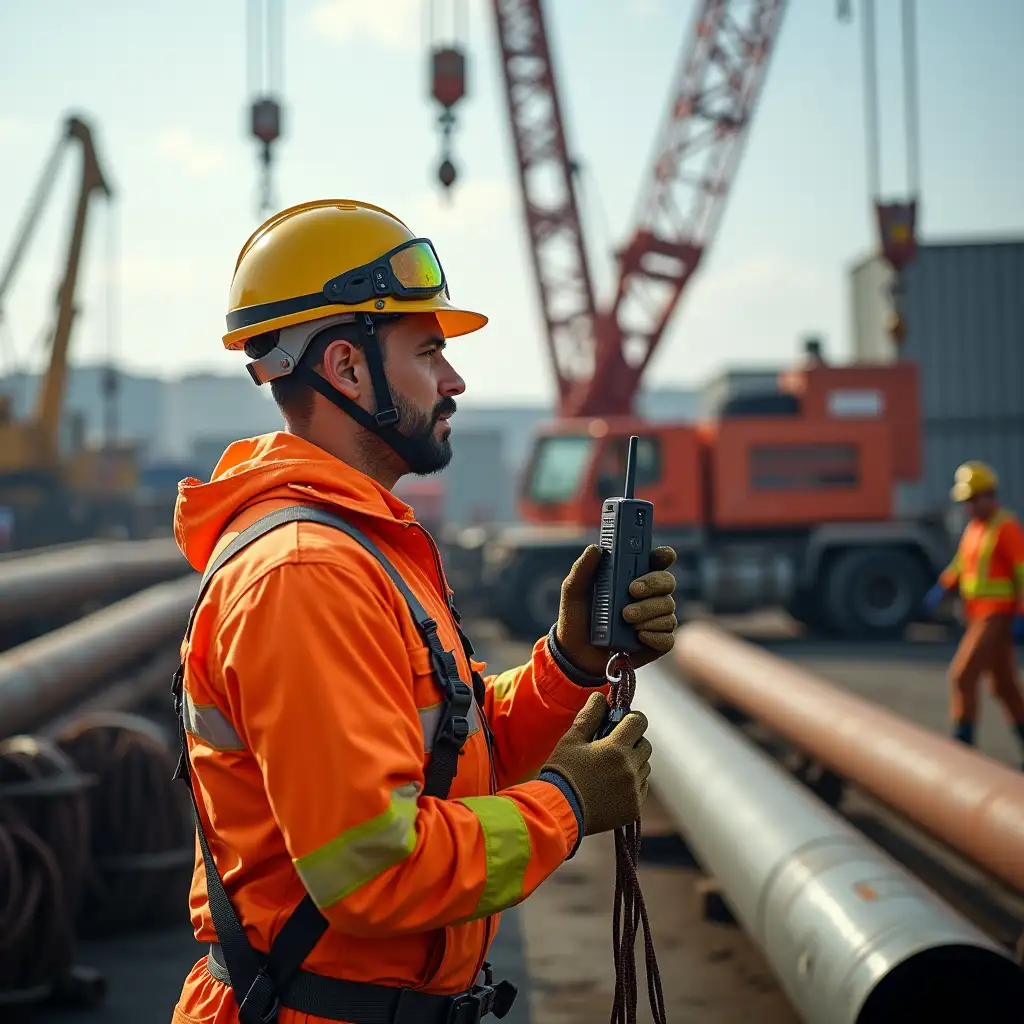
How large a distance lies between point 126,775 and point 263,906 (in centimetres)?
371

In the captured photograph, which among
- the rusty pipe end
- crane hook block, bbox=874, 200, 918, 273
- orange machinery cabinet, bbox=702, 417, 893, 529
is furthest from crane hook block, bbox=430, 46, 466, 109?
the rusty pipe end

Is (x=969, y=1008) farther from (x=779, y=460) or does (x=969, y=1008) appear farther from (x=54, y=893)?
(x=779, y=460)

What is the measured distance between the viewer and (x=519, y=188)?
2033cm

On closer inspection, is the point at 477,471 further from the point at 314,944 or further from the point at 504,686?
the point at 314,944

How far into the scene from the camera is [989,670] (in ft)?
24.2

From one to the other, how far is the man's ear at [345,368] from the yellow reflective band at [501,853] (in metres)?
0.68

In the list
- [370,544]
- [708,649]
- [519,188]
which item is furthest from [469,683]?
[519,188]

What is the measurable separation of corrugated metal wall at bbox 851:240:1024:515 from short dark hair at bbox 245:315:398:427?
72.9 feet

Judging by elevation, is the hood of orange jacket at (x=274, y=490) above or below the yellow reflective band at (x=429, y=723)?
above

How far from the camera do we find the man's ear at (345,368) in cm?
197

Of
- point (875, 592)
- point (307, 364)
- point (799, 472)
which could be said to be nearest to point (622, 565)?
point (307, 364)

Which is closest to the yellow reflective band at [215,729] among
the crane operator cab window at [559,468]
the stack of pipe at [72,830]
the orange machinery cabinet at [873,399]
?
the stack of pipe at [72,830]

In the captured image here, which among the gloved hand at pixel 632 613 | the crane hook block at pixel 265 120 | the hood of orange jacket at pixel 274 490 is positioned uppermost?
the crane hook block at pixel 265 120

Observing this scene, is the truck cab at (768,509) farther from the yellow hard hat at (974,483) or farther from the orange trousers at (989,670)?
the orange trousers at (989,670)
